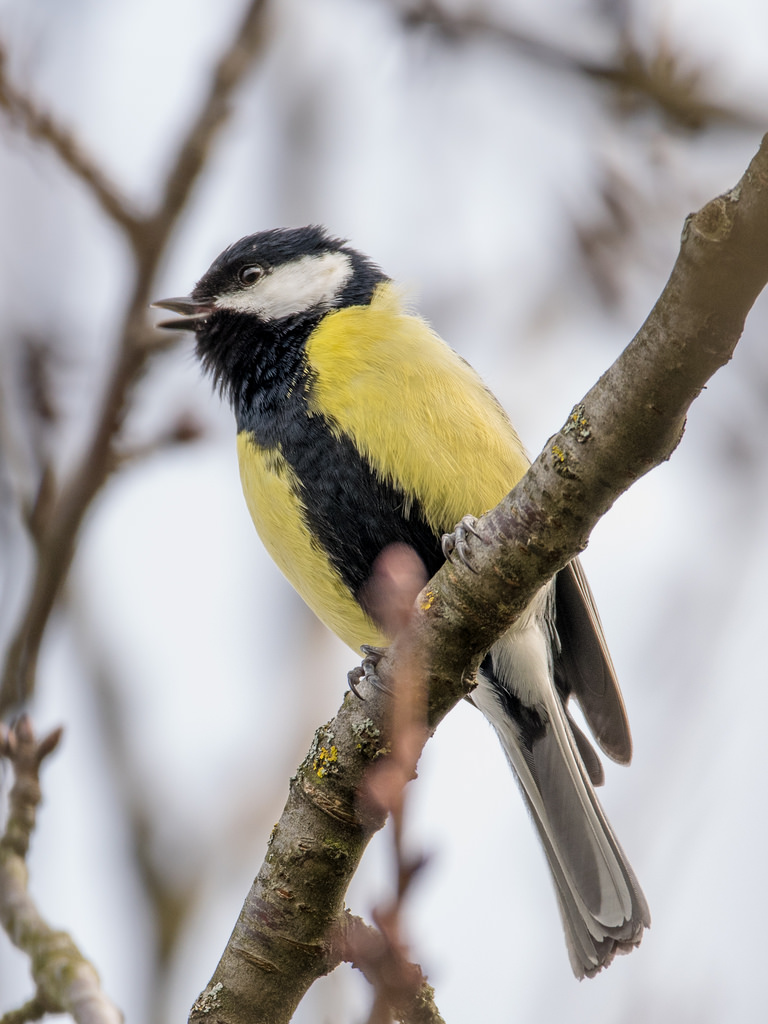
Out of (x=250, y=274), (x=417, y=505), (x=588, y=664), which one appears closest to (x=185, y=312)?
(x=250, y=274)

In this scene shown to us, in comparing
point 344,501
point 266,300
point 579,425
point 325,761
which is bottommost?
point 325,761

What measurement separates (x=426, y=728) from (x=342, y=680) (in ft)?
11.0

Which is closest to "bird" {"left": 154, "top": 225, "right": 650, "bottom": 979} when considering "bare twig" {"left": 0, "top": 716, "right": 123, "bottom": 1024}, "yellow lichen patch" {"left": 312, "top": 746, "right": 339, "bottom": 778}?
"yellow lichen patch" {"left": 312, "top": 746, "right": 339, "bottom": 778}

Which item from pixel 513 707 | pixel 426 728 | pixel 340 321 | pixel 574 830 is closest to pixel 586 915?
pixel 574 830

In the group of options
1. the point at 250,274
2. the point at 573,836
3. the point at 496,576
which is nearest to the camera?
the point at 496,576

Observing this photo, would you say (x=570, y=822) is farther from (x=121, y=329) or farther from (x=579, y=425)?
(x=121, y=329)

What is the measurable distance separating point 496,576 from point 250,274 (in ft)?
7.21

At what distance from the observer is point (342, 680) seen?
565cm

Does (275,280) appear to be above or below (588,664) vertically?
above

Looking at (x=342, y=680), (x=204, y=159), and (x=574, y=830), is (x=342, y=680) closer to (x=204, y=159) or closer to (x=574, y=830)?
(x=574, y=830)

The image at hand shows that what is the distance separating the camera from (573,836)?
10.8 feet

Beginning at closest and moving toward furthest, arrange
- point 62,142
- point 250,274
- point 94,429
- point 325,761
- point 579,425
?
point 579,425
point 325,761
point 94,429
point 62,142
point 250,274

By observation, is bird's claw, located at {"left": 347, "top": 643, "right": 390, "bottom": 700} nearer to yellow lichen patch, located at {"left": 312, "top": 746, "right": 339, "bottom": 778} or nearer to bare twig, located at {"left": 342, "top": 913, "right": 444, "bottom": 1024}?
yellow lichen patch, located at {"left": 312, "top": 746, "right": 339, "bottom": 778}

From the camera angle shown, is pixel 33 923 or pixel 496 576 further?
pixel 33 923
